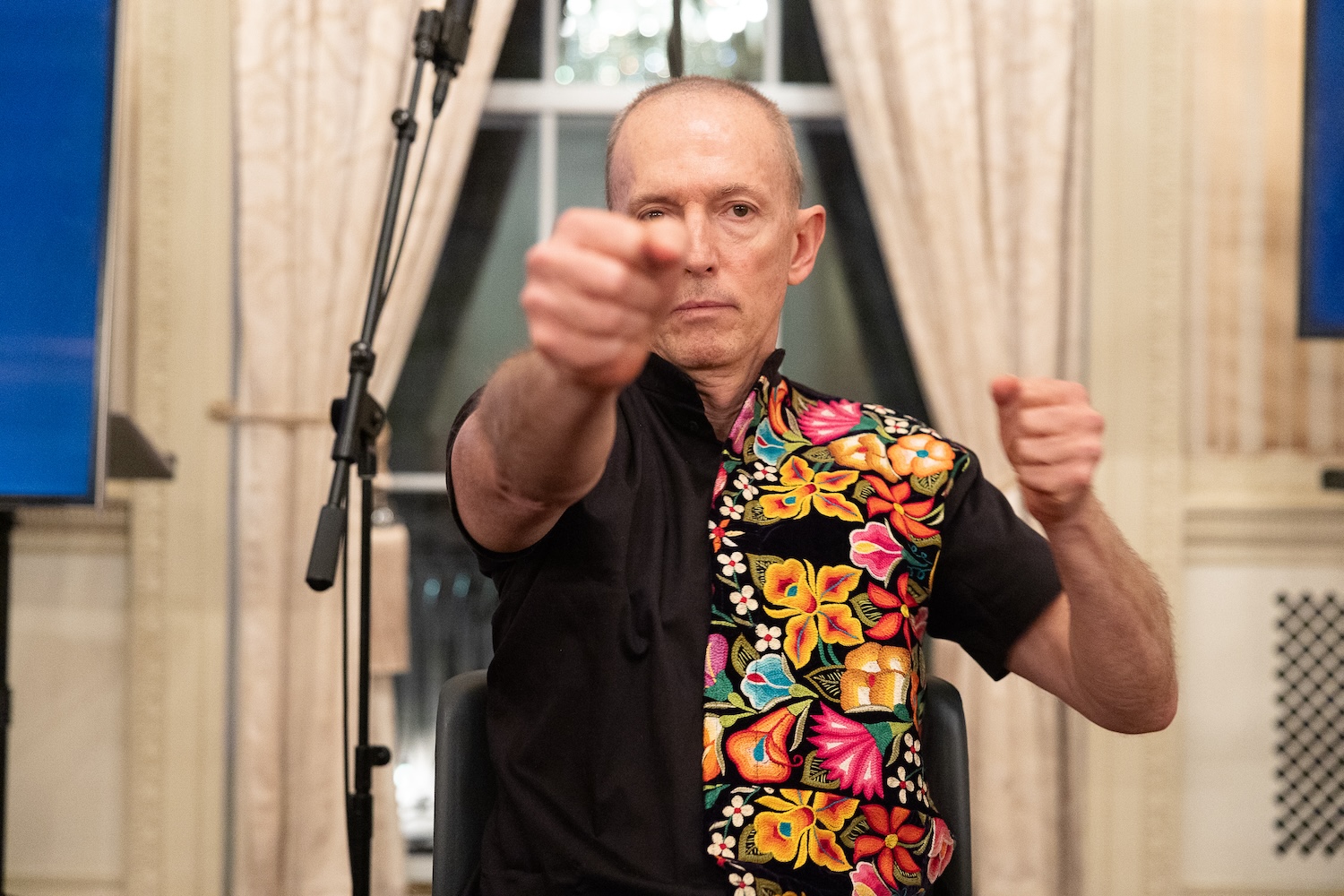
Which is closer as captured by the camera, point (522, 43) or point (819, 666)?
point (819, 666)

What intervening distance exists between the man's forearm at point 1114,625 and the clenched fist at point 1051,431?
9 cm

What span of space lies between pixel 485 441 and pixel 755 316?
0.43m

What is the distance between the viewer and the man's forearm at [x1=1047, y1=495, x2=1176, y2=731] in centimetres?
108

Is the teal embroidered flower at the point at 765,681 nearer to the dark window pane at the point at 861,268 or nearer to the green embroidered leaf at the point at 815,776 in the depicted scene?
the green embroidered leaf at the point at 815,776

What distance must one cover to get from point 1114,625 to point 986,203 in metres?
1.70

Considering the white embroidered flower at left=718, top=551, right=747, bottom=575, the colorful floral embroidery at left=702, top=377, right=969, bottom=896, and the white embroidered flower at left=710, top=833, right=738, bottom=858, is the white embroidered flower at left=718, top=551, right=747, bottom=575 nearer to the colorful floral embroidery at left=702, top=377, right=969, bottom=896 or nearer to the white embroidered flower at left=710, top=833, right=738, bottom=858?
the colorful floral embroidery at left=702, top=377, right=969, bottom=896

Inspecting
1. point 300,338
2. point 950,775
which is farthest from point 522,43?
point 950,775

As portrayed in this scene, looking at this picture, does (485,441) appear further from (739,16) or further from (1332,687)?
(1332,687)

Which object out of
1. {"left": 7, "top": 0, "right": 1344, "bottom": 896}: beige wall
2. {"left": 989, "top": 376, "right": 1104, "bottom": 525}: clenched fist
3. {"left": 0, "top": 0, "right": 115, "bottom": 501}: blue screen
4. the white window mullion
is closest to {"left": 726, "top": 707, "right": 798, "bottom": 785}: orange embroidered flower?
{"left": 989, "top": 376, "right": 1104, "bottom": 525}: clenched fist

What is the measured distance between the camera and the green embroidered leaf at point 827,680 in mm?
1154

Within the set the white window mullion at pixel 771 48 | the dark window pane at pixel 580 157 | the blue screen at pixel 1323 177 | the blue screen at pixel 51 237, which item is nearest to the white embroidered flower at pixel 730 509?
the blue screen at pixel 51 237

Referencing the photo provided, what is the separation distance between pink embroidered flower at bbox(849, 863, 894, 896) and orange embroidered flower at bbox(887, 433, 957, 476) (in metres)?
0.39

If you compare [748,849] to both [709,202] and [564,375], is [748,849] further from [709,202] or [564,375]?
[709,202]

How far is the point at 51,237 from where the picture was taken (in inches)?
83.3
